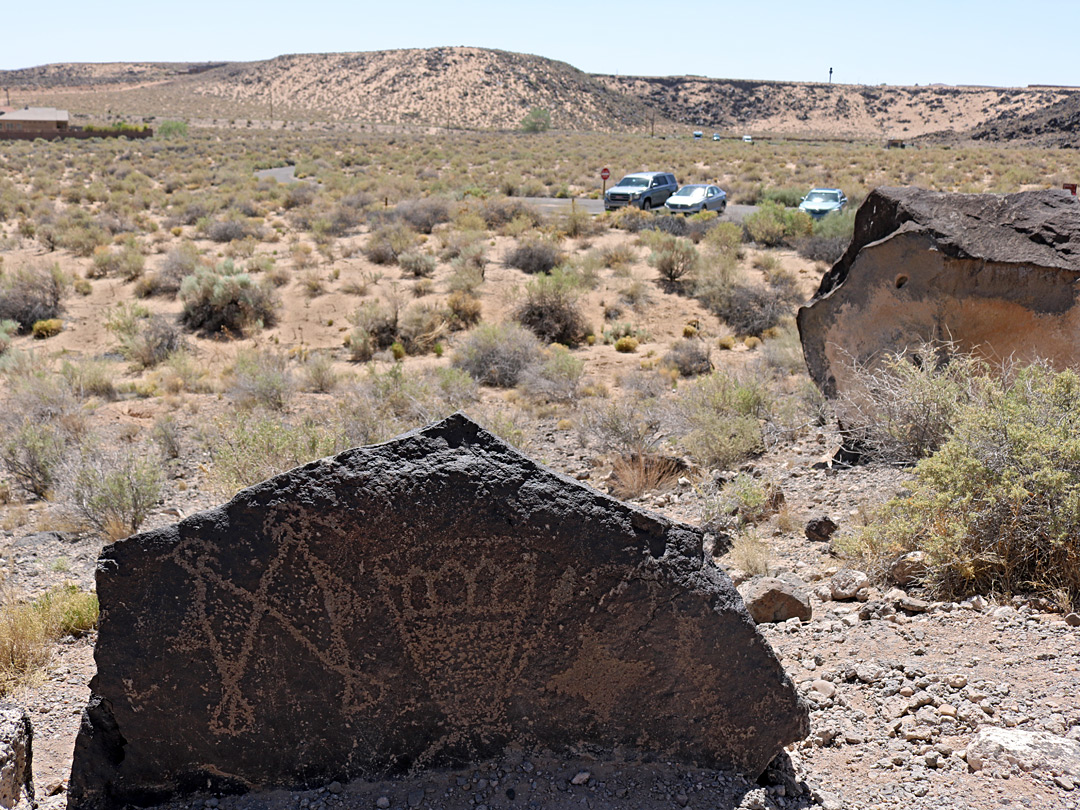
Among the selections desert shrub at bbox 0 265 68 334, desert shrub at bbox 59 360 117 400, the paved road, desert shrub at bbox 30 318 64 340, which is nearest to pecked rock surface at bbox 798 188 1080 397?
desert shrub at bbox 59 360 117 400

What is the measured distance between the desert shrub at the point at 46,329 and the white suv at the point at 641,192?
666 inches

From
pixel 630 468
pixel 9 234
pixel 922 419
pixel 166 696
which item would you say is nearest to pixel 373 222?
pixel 9 234

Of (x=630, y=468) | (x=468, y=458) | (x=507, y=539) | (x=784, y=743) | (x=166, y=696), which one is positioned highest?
(x=468, y=458)

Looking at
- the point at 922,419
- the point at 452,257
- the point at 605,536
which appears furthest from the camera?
the point at 452,257

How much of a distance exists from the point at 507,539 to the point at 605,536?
33 cm

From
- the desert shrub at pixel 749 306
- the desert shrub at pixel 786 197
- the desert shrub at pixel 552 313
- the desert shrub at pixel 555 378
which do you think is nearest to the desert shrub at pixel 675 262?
the desert shrub at pixel 749 306

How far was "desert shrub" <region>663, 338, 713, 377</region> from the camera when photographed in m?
13.2

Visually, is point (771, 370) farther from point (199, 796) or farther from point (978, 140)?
point (978, 140)

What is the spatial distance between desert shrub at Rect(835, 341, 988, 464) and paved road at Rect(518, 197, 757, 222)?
19977 millimetres

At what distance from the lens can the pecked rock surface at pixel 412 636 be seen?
2.88m

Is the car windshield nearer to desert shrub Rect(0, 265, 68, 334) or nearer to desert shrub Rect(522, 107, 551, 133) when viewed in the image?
desert shrub Rect(0, 265, 68, 334)

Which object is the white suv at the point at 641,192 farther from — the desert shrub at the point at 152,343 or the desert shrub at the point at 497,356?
the desert shrub at the point at 152,343

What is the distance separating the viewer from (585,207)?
29969mm

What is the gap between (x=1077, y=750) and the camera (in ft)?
9.53
